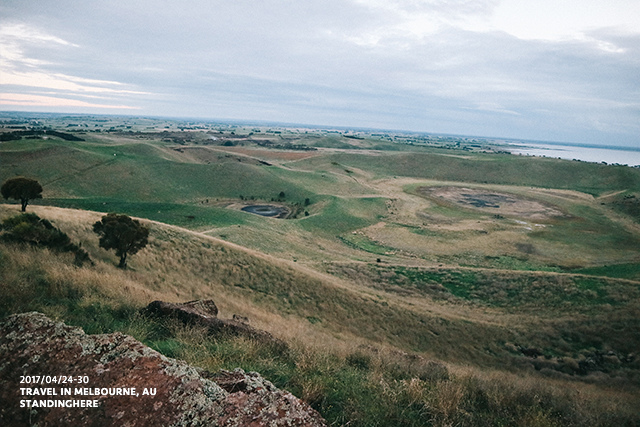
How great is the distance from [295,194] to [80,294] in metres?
59.7

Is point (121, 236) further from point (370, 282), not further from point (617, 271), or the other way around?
point (617, 271)

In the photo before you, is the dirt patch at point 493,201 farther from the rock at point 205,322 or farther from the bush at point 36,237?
the bush at point 36,237

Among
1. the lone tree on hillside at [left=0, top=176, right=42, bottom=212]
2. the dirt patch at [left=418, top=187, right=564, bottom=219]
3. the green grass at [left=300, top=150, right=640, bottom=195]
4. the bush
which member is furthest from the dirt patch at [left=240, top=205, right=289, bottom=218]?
the green grass at [left=300, top=150, right=640, bottom=195]

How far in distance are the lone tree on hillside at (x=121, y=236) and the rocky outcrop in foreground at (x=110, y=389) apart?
49.0 feet

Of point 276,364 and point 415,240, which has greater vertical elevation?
point 276,364

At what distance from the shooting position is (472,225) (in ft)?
179

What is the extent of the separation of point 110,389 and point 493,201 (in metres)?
83.0

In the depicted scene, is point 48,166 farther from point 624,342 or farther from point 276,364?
point 624,342

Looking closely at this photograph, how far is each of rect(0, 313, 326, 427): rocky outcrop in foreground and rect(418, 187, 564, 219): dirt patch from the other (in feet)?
230

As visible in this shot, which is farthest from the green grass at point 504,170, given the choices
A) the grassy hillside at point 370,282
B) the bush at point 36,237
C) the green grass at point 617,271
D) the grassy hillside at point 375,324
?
the bush at point 36,237

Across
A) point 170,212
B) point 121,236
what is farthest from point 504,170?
point 121,236

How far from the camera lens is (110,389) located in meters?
3.55

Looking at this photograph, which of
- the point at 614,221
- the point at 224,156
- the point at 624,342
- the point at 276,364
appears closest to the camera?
the point at 276,364

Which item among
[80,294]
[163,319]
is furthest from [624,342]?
[80,294]
